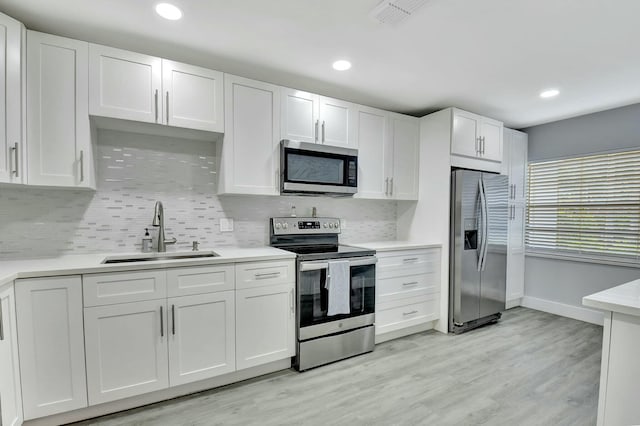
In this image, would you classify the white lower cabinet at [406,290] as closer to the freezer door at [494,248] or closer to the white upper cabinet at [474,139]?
the freezer door at [494,248]

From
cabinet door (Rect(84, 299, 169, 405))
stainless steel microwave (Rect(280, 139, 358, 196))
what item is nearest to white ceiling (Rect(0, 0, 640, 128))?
stainless steel microwave (Rect(280, 139, 358, 196))

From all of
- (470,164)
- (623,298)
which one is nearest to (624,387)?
(623,298)

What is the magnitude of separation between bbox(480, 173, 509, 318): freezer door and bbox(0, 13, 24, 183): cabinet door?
3.83 meters

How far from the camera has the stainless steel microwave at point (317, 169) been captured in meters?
2.64

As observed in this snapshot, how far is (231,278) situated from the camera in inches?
87.3

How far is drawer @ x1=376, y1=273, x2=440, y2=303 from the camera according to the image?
296 centimetres

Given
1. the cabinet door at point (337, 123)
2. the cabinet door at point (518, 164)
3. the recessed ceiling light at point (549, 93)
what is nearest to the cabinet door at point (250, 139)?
the cabinet door at point (337, 123)

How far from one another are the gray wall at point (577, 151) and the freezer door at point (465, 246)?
4.49 feet

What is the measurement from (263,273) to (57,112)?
1.69 meters

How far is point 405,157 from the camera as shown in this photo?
344 cm

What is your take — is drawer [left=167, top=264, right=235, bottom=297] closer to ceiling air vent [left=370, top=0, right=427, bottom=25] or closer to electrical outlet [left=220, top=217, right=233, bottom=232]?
electrical outlet [left=220, top=217, right=233, bottom=232]

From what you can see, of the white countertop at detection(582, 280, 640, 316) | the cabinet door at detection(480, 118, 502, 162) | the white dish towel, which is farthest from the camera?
the cabinet door at detection(480, 118, 502, 162)

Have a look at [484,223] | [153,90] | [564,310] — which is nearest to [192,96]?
[153,90]

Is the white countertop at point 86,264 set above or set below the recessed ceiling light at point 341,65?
below
